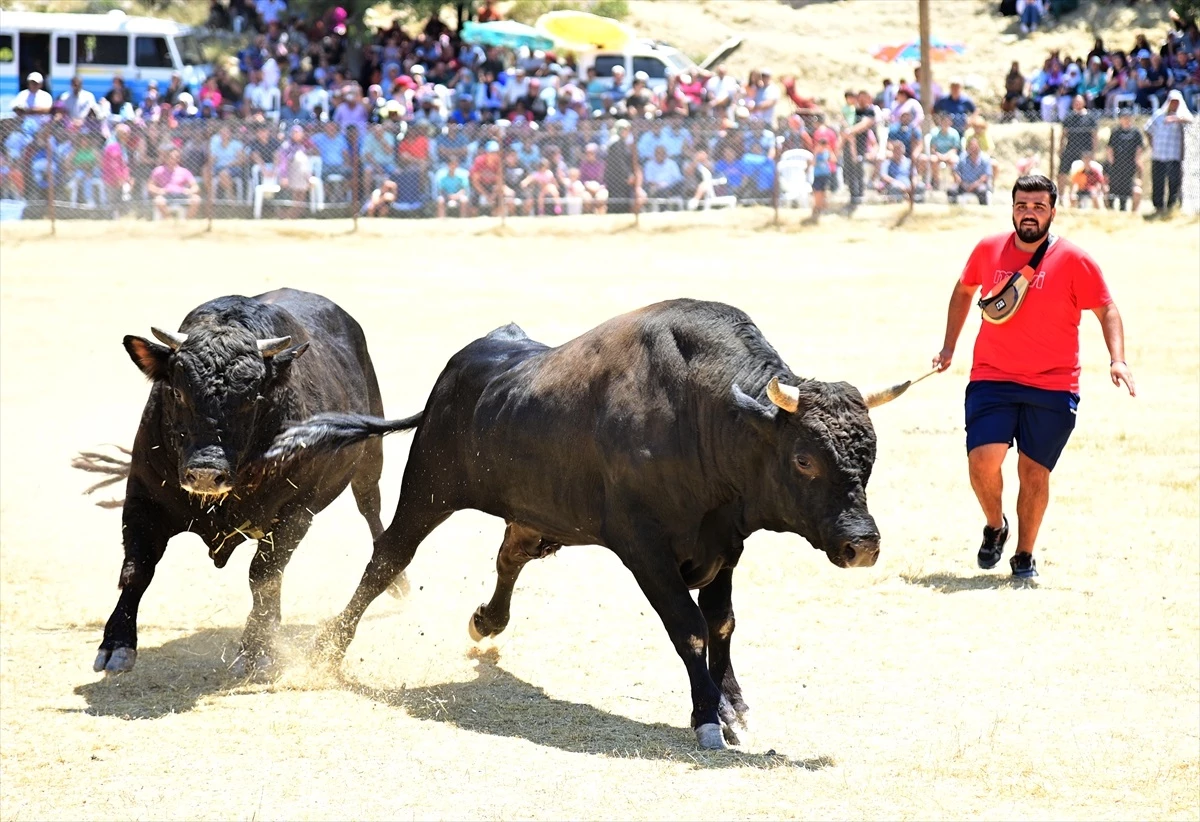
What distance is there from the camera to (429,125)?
22.2 m

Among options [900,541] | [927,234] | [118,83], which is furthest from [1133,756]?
[118,83]

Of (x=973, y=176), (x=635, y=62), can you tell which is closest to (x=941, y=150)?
(x=973, y=176)

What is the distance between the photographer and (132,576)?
763 centimetres

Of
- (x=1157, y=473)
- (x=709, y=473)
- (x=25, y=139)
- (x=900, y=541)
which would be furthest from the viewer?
(x=25, y=139)

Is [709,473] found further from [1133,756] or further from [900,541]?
[900,541]

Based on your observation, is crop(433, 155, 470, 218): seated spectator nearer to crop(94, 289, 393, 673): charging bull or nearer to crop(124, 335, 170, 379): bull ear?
crop(94, 289, 393, 673): charging bull

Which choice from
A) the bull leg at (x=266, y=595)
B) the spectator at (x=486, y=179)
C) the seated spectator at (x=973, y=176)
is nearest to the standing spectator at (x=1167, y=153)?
the seated spectator at (x=973, y=176)

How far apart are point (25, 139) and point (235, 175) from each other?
109 inches

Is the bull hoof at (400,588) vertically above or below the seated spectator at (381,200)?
below

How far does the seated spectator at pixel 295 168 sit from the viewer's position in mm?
21812

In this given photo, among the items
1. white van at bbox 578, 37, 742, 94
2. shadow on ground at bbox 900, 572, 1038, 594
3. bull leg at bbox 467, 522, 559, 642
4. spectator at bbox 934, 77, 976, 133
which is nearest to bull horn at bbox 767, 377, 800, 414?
bull leg at bbox 467, 522, 559, 642

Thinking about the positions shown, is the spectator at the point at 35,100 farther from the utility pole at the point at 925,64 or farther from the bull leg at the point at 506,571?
the bull leg at the point at 506,571

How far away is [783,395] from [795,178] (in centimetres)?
1765

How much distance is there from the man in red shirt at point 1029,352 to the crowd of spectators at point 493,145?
1375 centimetres
